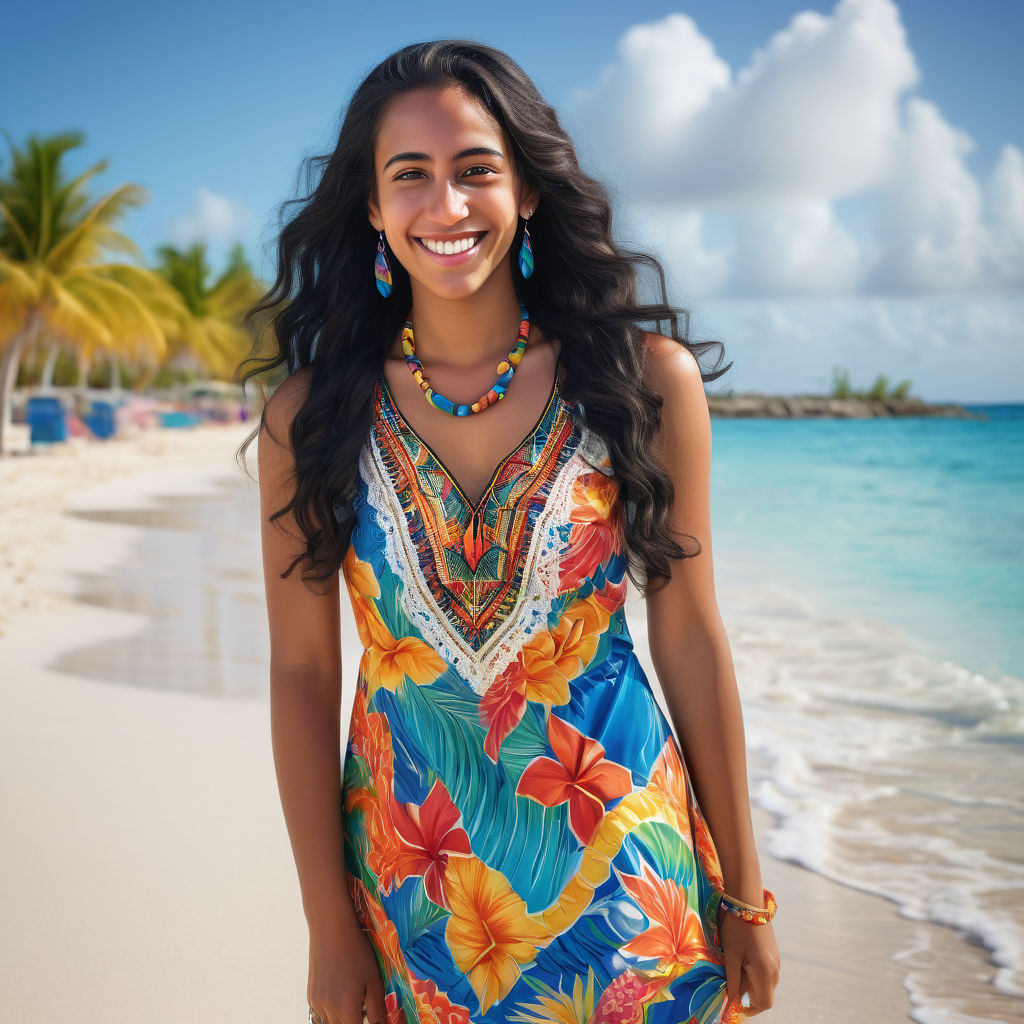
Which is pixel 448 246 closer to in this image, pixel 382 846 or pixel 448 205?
pixel 448 205

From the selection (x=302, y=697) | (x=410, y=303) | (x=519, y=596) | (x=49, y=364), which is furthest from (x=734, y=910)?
(x=49, y=364)

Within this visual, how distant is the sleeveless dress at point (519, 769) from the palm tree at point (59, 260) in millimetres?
22805

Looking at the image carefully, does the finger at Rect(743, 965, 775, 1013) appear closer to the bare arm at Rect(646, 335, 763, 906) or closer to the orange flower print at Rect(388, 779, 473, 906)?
the bare arm at Rect(646, 335, 763, 906)

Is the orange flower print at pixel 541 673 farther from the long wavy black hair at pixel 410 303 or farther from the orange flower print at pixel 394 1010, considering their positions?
the orange flower print at pixel 394 1010

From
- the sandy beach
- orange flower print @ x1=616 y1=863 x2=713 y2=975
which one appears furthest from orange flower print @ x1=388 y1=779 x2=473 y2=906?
the sandy beach

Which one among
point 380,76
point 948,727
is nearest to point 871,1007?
point 380,76

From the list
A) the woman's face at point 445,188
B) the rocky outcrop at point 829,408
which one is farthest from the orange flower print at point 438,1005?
the rocky outcrop at point 829,408

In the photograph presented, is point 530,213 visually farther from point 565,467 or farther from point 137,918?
point 137,918

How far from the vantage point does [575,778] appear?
1.41 meters

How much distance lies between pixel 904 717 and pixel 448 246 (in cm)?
485

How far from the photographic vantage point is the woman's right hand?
1468 millimetres

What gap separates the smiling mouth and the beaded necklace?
17 cm

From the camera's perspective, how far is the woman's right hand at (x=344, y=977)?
1.47 meters

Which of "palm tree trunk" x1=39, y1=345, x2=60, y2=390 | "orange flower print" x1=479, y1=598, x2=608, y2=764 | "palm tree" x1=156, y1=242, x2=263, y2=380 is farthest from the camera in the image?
"palm tree" x1=156, y1=242, x2=263, y2=380
